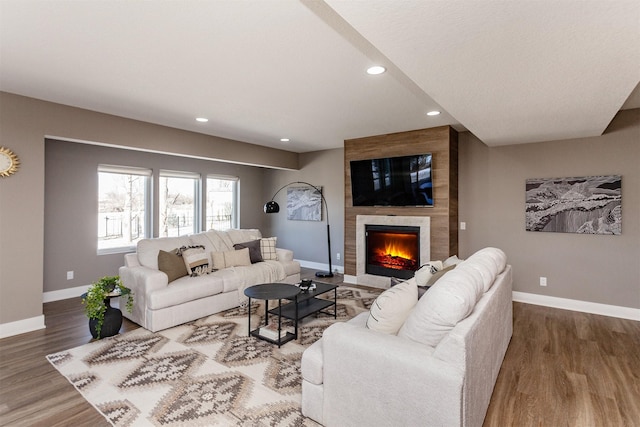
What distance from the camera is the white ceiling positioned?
1.55m

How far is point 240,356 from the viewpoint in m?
2.84

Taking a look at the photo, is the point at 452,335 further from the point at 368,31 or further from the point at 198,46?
the point at 198,46

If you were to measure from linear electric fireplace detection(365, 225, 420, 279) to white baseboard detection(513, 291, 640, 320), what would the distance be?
1506mm

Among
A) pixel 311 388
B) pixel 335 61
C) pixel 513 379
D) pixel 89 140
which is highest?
pixel 335 61

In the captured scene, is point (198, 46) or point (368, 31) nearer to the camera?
point (368, 31)

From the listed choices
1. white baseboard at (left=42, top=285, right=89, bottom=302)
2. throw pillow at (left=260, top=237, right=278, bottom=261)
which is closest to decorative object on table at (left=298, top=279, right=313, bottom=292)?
throw pillow at (left=260, top=237, right=278, bottom=261)

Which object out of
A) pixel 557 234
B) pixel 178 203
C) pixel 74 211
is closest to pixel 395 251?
pixel 557 234

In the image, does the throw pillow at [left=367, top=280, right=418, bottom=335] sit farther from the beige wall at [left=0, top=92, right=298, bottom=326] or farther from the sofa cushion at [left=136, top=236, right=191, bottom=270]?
the beige wall at [left=0, top=92, right=298, bottom=326]

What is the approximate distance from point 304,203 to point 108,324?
4.28 m

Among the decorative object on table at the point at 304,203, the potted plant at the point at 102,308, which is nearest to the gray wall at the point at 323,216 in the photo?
the decorative object on table at the point at 304,203

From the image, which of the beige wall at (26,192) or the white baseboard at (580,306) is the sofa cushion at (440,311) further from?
the beige wall at (26,192)

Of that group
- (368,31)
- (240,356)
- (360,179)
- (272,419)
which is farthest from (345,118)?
(272,419)

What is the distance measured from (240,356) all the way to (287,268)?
2.10m

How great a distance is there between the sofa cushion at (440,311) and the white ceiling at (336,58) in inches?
52.4
